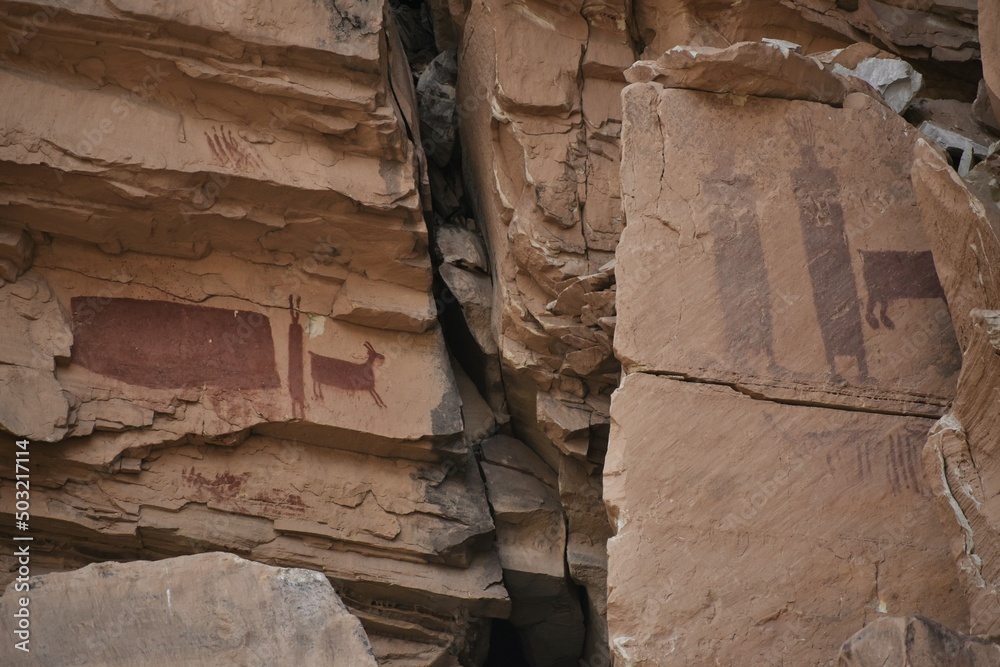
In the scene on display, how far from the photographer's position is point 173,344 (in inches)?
247

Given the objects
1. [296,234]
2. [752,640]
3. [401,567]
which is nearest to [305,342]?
[296,234]

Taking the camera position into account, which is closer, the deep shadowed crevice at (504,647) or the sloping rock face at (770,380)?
the sloping rock face at (770,380)

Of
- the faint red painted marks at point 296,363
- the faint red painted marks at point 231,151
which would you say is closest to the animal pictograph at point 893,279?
the faint red painted marks at point 296,363

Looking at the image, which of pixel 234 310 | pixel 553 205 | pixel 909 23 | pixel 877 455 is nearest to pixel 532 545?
pixel 553 205

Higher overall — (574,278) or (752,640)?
(574,278)

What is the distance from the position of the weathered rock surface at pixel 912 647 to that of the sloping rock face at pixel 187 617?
5.89 ft

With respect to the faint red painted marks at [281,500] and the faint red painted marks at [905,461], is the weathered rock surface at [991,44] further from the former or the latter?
the faint red painted marks at [281,500]

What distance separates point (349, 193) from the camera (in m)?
6.25

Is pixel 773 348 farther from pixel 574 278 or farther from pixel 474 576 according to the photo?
pixel 474 576

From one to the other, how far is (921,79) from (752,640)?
3597mm

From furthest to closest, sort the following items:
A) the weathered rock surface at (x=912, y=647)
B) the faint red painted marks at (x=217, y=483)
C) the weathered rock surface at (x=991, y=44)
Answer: the faint red painted marks at (x=217, y=483), the weathered rock surface at (x=991, y=44), the weathered rock surface at (x=912, y=647)

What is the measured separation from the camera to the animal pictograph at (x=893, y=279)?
5250 mm

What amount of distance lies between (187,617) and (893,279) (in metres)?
3.55

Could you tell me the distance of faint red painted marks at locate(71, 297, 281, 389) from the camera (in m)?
6.15
